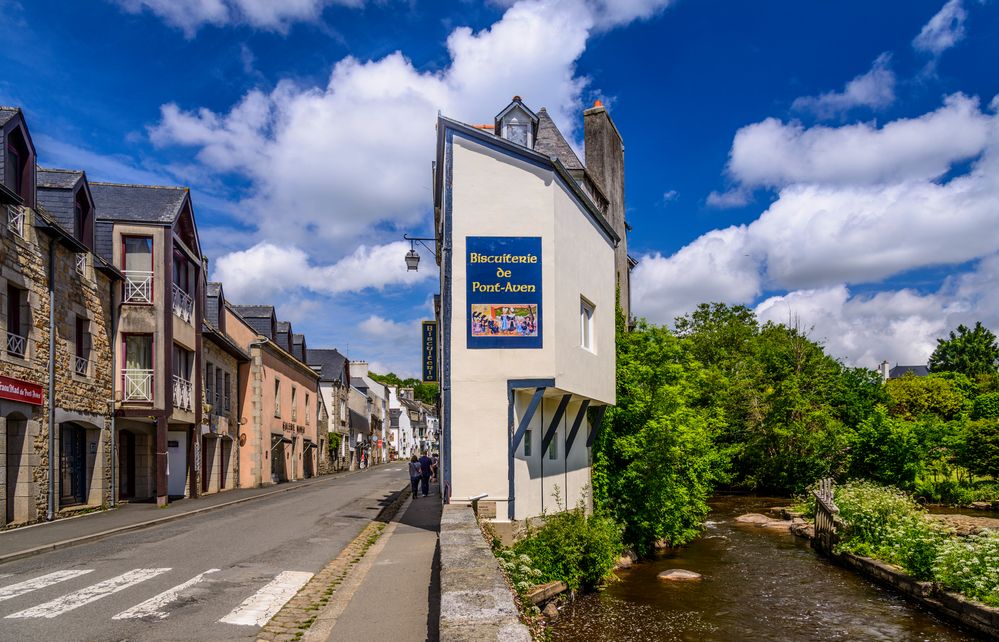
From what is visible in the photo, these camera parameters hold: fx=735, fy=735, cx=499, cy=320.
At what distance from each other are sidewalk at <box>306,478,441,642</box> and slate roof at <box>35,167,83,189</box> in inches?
500

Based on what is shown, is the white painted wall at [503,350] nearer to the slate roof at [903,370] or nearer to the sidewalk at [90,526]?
the sidewalk at [90,526]

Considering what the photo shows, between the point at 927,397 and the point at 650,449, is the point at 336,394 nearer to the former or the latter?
the point at 650,449

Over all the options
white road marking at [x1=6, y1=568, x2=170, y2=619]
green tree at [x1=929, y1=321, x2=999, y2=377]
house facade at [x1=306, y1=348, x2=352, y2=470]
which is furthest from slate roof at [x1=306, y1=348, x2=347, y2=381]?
green tree at [x1=929, y1=321, x2=999, y2=377]

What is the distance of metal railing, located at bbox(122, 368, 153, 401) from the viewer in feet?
69.2

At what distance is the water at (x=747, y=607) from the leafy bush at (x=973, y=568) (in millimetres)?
845

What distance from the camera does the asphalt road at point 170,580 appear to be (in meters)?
7.33

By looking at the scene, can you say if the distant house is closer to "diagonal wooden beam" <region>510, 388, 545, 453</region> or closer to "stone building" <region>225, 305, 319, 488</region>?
"stone building" <region>225, 305, 319, 488</region>

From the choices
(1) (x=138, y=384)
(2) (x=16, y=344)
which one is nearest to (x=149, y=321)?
(1) (x=138, y=384)

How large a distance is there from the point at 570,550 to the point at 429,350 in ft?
33.8

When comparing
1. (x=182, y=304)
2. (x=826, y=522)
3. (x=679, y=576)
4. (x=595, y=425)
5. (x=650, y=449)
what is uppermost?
(x=182, y=304)

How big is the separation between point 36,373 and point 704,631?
15.1 m

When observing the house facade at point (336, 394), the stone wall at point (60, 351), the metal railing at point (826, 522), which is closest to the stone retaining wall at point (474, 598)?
the stone wall at point (60, 351)

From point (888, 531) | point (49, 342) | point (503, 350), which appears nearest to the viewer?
point (503, 350)

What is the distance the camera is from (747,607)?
15.6 metres
